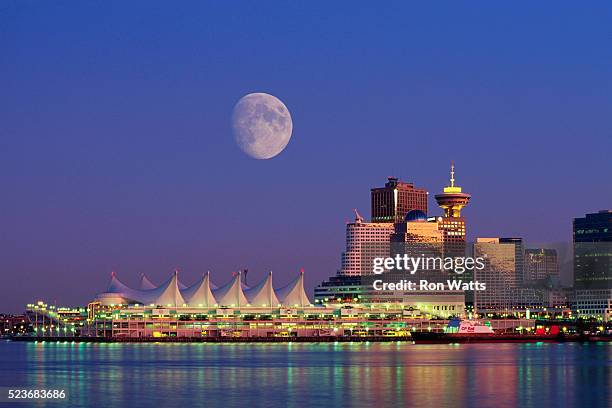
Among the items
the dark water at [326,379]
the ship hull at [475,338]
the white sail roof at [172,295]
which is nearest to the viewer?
the dark water at [326,379]

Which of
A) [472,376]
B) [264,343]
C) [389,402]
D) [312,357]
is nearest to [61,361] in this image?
[312,357]

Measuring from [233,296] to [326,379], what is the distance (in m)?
99.8

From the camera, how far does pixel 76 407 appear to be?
6506 centimetres

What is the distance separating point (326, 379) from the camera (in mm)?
82312

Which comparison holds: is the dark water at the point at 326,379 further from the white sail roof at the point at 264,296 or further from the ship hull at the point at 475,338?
the white sail roof at the point at 264,296

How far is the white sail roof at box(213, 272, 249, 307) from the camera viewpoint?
7131 inches

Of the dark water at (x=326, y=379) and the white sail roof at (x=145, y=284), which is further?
the white sail roof at (x=145, y=284)

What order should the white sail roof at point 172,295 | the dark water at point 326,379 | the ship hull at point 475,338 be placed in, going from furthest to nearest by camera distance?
1. the white sail roof at point 172,295
2. the ship hull at point 475,338
3. the dark water at point 326,379

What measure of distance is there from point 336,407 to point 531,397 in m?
11.4

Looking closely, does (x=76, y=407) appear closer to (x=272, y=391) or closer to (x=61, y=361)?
(x=272, y=391)

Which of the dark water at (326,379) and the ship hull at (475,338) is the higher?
the dark water at (326,379)

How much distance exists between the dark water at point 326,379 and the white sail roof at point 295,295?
6785 cm

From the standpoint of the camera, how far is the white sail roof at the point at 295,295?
18530 cm

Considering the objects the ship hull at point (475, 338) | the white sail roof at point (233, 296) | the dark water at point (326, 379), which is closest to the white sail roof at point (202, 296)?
the white sail roof at point (233, 296)
